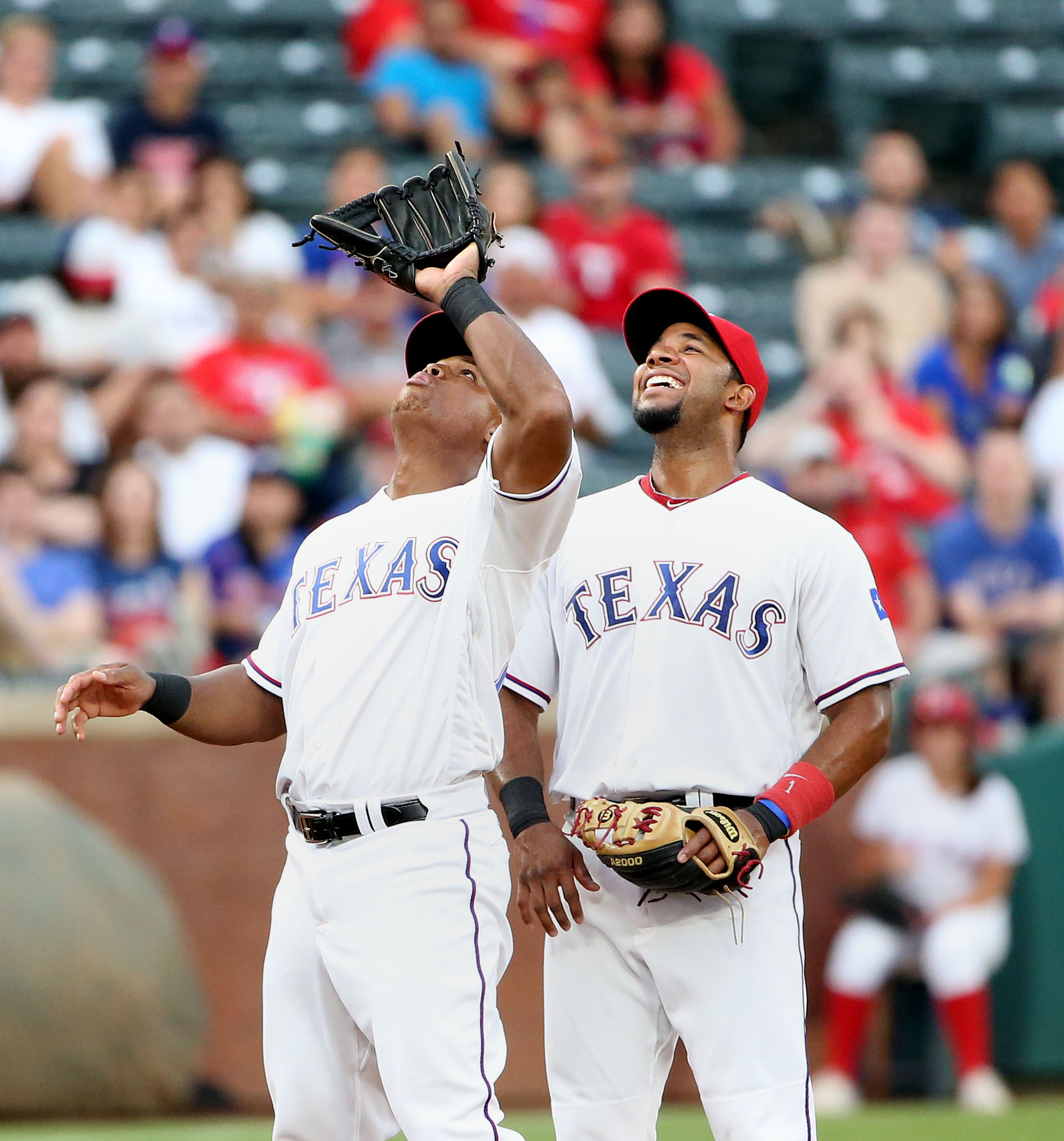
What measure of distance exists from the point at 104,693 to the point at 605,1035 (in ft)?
3.83

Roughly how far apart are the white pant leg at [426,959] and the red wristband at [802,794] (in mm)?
533

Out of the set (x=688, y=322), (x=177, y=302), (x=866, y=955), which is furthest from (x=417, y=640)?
(x=177, y=302)

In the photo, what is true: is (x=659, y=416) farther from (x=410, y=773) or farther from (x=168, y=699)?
(x=168, y=699)

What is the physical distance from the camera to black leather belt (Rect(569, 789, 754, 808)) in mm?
3451

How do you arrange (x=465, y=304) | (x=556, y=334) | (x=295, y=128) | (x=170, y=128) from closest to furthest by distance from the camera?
(x=465, y=304)
(x=556, y=334)
(x=170, y=128)
(x=295, y=128)

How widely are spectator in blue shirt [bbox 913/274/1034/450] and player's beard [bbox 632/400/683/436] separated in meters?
5.65

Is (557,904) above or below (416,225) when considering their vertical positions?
below

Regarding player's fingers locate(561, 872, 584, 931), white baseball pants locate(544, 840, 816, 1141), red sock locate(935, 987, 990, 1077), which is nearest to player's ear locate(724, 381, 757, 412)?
white baseball pants locate(544, 840, 816, 1141)

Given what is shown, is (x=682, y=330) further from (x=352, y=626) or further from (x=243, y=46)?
(x=243, y=46)

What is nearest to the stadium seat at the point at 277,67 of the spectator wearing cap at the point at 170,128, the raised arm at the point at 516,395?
the spectator wearing cap at the point at 170,128

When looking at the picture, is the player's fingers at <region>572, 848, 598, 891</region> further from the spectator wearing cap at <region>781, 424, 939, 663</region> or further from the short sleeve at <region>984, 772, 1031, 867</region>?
the spectator wearing cap at <region>781, 424, 939, 663</region>

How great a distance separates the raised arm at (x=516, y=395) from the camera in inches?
123

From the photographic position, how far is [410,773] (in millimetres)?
3248

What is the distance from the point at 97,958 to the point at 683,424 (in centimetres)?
356
